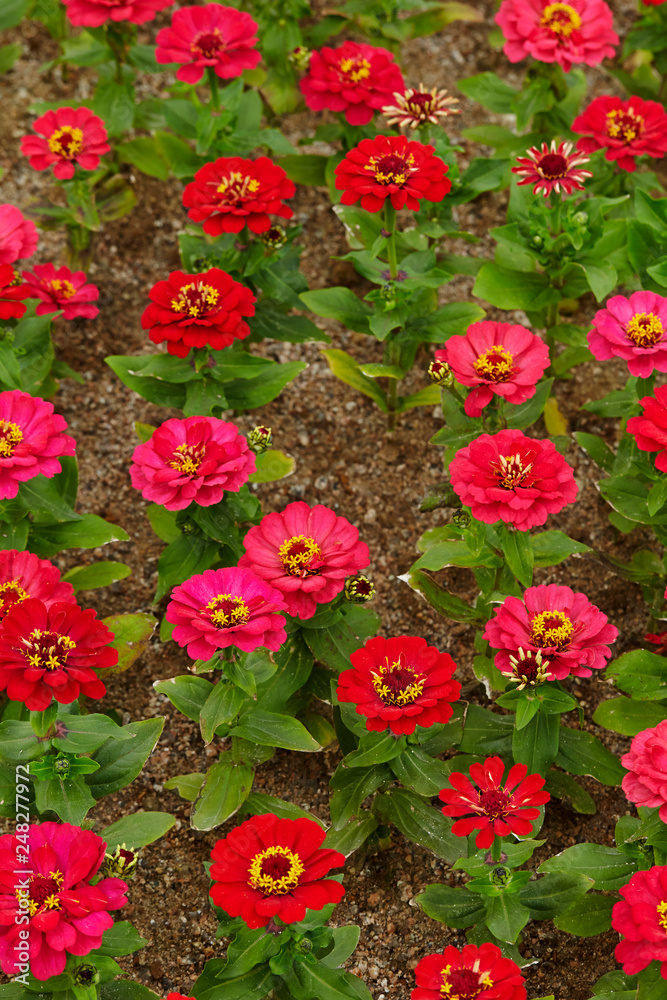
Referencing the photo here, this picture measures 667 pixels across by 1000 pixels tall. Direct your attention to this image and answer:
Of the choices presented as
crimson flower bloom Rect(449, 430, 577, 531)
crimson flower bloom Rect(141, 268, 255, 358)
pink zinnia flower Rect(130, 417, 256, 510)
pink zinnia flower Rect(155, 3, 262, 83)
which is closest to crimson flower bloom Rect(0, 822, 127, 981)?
pink zinnia flower Rect(130, 417, 256, 510)

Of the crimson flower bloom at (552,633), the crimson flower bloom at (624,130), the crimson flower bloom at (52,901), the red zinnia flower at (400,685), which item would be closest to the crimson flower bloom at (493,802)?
the red zinnia flower at (400,685)

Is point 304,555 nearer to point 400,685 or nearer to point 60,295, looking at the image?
point 400,685

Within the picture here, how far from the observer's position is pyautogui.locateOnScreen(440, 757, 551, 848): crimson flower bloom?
256 cm

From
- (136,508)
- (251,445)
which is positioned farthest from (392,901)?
(136,508)

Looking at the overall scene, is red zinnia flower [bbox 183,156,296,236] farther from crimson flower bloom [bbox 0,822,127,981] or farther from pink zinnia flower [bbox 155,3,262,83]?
crimson flower bloom [bbox 0,822,127,981]

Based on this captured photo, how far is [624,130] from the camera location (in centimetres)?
392

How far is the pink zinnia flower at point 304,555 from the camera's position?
2914mm

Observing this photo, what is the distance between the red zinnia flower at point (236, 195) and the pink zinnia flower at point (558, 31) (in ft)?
3.90

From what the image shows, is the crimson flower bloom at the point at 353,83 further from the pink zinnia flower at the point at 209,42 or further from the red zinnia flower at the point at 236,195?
the red zinnia flower at the point at 236,195

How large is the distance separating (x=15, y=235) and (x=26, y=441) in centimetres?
94

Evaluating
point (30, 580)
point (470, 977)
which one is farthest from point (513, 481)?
point (30, 580)

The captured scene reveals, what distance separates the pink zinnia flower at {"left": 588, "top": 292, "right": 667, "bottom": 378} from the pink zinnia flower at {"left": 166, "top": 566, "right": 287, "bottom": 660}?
1.25m

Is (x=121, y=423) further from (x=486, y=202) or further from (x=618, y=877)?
(x=618, y=877)

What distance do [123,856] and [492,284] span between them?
228cm
